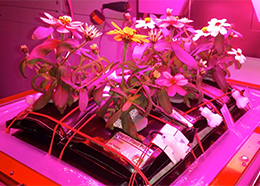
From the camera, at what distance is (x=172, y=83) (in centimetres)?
62

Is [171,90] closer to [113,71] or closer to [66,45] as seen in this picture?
[113,71]

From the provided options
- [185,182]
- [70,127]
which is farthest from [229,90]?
[70,127]

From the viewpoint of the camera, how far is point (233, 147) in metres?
0.68

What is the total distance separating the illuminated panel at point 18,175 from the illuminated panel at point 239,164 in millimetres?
347

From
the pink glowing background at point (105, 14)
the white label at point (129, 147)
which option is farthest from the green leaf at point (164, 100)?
the pink glowing background at point (105, 14)

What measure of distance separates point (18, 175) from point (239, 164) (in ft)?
1.60

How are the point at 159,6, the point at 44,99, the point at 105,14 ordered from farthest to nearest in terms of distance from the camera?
the point at 105,14 → the point at 159,6 → the point at 44,99

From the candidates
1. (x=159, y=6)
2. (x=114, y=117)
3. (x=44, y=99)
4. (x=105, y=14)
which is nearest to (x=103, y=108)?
(x=114, y=117)

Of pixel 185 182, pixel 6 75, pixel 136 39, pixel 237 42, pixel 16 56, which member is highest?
pixel 136 39

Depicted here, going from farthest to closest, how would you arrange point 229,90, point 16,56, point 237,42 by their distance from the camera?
point 16,56 → point 237,42 → point 229,90

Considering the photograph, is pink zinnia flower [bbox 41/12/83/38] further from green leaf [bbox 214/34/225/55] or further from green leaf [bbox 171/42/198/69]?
green leaf [bbox 214/34/225/55]

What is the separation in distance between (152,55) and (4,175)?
18.2 inches

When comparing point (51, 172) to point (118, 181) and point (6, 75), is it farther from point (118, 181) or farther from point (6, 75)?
point (6, 75)

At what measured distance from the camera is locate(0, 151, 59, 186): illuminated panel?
53 centimetres
